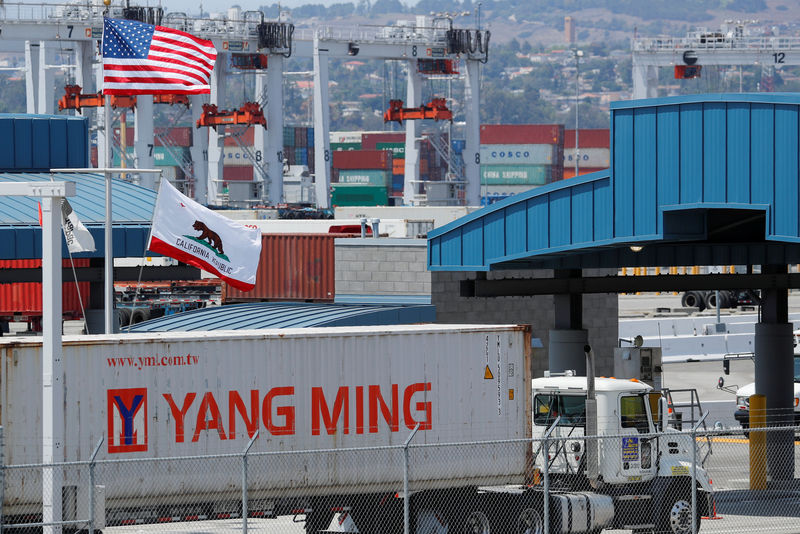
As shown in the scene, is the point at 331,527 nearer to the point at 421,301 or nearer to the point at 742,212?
the point at 742,212

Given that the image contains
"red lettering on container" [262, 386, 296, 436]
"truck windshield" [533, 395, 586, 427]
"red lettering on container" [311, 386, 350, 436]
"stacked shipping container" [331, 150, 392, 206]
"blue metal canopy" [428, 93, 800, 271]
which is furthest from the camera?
"stacked shipping container" [331, 150, 392, 206]

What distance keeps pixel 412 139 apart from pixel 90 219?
3865 inches

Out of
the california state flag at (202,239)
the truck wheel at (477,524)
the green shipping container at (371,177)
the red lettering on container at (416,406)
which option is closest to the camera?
the red lettering on container at (416,406)

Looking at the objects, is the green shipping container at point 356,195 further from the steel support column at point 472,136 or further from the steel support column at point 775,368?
the steel support column at point 775,368

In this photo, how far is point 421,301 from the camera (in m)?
33.6

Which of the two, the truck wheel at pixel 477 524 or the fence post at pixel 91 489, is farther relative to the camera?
the truck wheel at pixel 477 524

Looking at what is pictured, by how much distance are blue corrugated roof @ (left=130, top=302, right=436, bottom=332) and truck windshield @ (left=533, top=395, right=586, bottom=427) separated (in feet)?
20.5

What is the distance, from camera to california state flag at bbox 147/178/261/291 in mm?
21578

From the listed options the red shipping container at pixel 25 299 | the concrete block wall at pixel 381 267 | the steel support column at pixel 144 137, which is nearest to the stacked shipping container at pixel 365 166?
the steel support column at pixel 144 137

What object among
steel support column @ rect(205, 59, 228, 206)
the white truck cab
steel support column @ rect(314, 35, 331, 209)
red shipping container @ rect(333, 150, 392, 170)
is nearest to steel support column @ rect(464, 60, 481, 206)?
steel support column @ rect(314, 35, 331, 209)

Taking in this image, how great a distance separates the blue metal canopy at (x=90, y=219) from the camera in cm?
2602

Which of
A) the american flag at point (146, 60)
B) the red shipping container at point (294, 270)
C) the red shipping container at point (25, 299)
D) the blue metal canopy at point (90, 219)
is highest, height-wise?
the american flag at point (146, 60)

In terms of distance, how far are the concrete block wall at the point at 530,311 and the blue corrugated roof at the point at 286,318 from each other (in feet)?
8.94

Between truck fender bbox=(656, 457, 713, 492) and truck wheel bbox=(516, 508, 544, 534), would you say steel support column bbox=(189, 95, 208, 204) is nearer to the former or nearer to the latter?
truck fender bbox=(656, 457, 713, 492)
